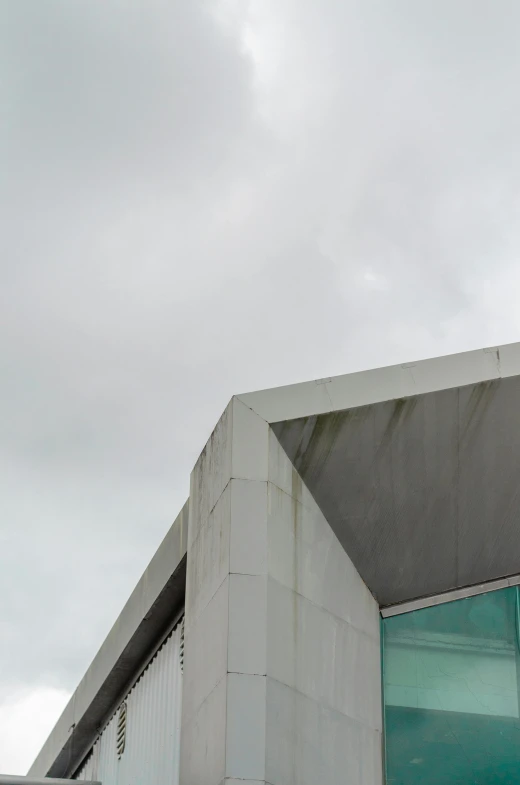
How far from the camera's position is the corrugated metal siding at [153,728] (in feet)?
51.9

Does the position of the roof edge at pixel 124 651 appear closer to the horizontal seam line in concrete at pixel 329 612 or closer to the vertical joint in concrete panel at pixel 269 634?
the vertical joint in concrete panel at pixel 269 634

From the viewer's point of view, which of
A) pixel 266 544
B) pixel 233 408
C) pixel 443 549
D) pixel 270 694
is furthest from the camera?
pixel 443 549

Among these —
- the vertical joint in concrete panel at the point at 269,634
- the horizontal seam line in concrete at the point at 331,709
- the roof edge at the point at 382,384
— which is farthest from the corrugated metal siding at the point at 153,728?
the roof edge at the point at 382,384

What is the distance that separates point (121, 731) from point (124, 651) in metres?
1.66

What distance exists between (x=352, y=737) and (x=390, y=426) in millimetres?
3560

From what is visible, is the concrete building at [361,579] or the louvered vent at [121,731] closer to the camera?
the concrete building at [361,579]

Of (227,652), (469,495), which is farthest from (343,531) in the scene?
(227,652)

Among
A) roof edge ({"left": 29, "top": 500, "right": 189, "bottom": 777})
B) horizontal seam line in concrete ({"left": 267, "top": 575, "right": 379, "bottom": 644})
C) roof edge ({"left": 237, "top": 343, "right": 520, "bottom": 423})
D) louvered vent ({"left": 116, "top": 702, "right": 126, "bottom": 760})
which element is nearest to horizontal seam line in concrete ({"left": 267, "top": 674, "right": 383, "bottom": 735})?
horizontal seam line in concrete ({"left": 267, "top": 575, "right": 379, "bottom": 644})

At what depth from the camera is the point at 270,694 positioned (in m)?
12.5

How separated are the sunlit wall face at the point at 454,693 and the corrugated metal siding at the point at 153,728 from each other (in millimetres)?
2905

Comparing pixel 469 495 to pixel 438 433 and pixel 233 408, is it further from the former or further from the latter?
pixel 233 408

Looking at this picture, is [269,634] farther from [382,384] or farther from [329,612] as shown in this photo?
[382,384]

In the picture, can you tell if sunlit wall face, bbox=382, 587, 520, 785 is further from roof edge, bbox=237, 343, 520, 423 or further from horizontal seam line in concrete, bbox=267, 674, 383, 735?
roof edge, bbox=237, 343, 520, 423

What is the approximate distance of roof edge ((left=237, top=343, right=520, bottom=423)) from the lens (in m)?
14.1
